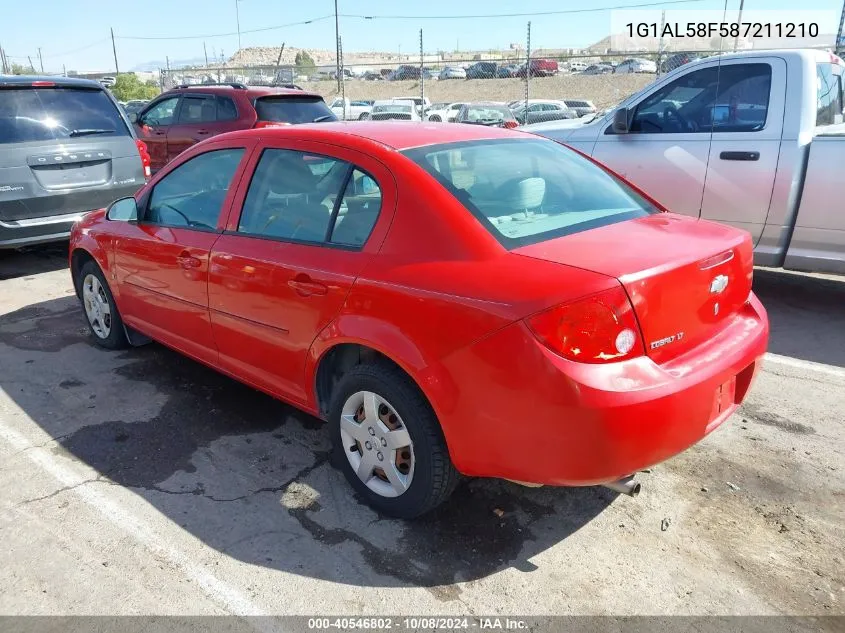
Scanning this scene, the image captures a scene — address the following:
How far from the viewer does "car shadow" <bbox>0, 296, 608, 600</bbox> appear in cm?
274

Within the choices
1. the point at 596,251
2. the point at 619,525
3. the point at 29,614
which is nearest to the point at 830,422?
the point at 619,525

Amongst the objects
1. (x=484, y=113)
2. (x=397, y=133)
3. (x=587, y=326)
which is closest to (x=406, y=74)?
(x=484, y=113)

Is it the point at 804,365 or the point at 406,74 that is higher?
the point at 406,74

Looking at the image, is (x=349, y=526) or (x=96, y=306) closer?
(x=349, y=526)

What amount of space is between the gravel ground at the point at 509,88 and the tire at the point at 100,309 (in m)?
29.3

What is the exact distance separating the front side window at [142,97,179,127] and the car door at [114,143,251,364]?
7026mm

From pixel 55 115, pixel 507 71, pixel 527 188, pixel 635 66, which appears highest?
pixel 507 71

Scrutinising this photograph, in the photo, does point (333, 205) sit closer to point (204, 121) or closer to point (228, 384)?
point (228, 384)

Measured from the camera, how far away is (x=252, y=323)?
3.40m

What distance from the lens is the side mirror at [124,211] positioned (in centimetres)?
430

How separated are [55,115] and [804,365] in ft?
23.5

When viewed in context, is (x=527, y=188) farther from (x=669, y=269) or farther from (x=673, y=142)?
(x=673, y=142)

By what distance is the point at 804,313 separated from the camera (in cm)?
559

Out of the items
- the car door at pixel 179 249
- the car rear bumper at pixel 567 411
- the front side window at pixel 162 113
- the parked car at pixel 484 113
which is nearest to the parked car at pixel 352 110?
the parked car at pixel 484 113
